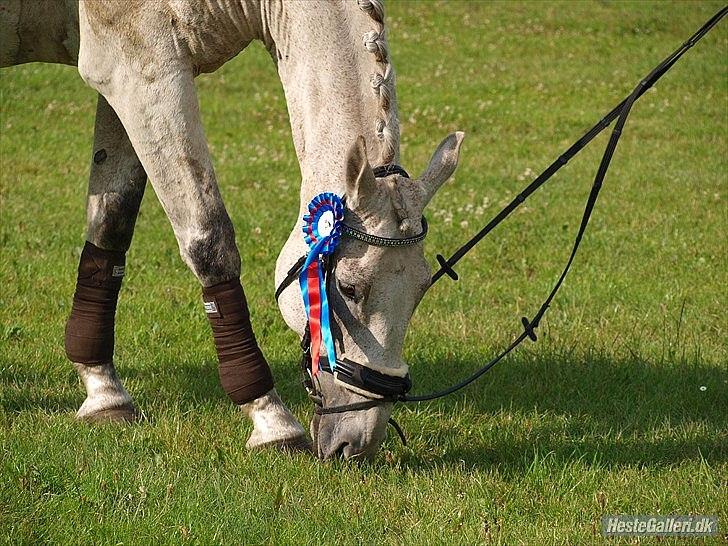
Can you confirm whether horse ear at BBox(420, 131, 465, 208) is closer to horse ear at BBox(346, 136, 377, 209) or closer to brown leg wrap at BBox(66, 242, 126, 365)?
horse ear at BBox(346, 136, 377, 209)

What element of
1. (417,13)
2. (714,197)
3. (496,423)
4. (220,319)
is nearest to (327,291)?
(220,319)

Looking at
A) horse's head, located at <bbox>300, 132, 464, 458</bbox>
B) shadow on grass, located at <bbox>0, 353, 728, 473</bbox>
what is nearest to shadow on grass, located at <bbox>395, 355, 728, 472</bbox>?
shadow on grass, located at <bbox>0, 353, 728, 473</bbox>

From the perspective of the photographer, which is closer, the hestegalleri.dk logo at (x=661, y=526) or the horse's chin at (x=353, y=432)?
the hestegalleri.dk logo at (x=661, y=526)

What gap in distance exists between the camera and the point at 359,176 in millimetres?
3939

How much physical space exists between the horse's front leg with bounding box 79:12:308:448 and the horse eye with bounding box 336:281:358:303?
74cm

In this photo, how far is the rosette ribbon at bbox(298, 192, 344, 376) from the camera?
4141 mm

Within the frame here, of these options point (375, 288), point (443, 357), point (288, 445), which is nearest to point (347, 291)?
point (375, 288)

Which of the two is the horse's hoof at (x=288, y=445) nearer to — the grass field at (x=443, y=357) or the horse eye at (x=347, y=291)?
the grass field at (x=443, y=357)

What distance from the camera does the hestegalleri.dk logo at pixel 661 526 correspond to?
12.7 ft

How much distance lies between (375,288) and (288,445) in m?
1.01

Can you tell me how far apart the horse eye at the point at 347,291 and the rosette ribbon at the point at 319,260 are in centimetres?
7

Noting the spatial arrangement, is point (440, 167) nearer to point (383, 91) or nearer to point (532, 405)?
point (383, 91)

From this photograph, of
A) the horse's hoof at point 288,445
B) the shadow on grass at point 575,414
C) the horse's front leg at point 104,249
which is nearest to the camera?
the horse's hoof at point 288,445

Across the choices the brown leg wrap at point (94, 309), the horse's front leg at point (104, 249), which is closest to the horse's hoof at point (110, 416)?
the horse's front leg at point (104, 249)
